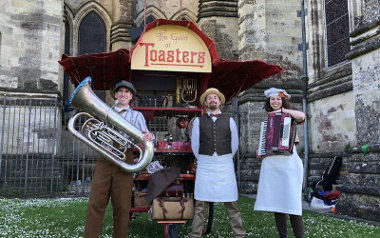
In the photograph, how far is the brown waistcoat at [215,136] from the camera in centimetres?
461

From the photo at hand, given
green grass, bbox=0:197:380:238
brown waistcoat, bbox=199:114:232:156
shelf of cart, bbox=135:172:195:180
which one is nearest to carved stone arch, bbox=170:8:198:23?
green grass, bbox=0:197:380:238

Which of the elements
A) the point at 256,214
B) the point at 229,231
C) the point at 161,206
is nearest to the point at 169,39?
the point at 161,206

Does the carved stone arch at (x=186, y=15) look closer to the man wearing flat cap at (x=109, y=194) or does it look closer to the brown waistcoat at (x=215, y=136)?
the brown waistcoat at (x=215, y=136)

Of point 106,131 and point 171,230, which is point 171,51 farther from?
point 171,230

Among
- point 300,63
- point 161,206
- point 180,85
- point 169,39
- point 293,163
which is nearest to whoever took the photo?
point 293,163

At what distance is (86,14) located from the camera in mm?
16234

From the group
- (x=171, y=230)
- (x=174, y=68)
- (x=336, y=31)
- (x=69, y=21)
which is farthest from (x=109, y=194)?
(x=69, y=21)

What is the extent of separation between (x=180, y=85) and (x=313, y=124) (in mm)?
6400

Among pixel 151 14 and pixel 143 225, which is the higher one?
pixel 151 14

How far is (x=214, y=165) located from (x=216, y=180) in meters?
0.19

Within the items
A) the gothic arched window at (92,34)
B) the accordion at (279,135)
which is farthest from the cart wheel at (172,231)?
the gothic arched window at (92,34)

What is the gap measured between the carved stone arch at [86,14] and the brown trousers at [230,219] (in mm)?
12774

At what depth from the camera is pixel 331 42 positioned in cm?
1086

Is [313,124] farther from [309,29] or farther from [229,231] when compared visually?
[229,231]
